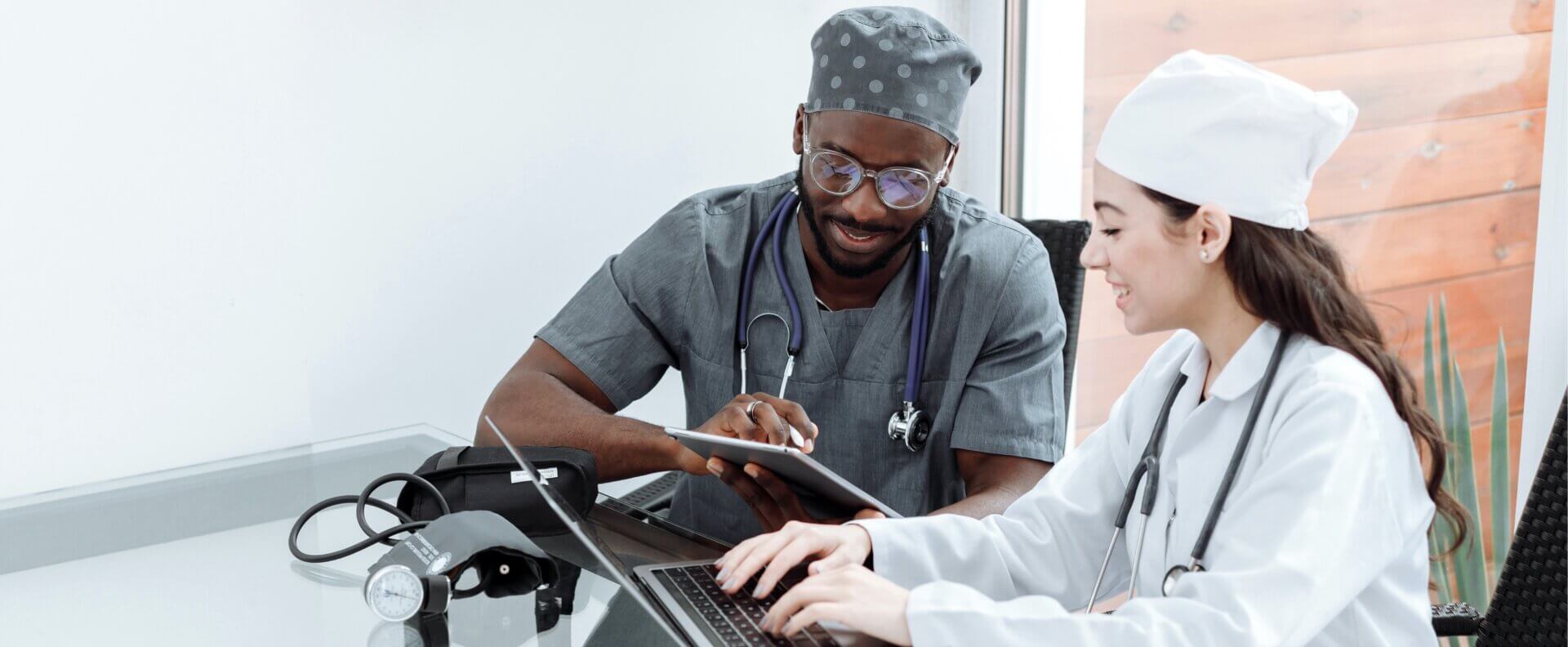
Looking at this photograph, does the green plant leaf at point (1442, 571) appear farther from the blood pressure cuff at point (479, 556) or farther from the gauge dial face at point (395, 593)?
the gauge dial face at point (395, 593)

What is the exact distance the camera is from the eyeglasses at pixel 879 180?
5.41 feet

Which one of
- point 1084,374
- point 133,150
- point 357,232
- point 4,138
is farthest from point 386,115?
point 1084,374

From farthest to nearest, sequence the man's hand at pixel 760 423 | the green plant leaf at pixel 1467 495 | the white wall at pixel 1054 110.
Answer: the white wall at pixel 1054 110, the green plant leaf at pixel 1467 495, the man's hand at pixel 760 423

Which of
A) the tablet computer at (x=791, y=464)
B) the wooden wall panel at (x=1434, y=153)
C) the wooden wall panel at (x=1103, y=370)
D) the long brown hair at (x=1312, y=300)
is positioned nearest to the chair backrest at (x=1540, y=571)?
the long brown hair at (x=1312, y=300)

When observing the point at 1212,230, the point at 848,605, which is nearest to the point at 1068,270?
the point at 1212,230

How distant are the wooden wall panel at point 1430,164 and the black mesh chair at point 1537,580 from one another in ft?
2.48

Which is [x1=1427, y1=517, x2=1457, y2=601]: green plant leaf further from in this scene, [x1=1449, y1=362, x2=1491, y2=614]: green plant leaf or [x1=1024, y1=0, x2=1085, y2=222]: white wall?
[x1=1024, y1=0, x2=1085, y2=222]: white wall

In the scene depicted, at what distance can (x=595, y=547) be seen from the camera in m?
1.24

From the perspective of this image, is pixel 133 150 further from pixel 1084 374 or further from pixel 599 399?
pixel 1084 374

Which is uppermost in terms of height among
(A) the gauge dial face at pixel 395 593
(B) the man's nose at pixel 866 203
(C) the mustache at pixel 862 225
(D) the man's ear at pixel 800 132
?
(D) the man's ear at pixel 800 132

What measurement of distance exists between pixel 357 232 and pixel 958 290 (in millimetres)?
1025

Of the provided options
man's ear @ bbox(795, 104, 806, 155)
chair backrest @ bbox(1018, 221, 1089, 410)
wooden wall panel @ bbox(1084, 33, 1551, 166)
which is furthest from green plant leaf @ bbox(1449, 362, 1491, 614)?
man's ear @ bbox(795, 104, 806, 155)

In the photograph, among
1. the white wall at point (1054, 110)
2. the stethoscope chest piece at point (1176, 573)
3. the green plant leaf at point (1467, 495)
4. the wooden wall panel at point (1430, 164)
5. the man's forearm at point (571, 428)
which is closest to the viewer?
the stethoscope chest piece at point (1176, 573)

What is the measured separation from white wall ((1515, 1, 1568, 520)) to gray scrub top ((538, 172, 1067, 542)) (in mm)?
677
